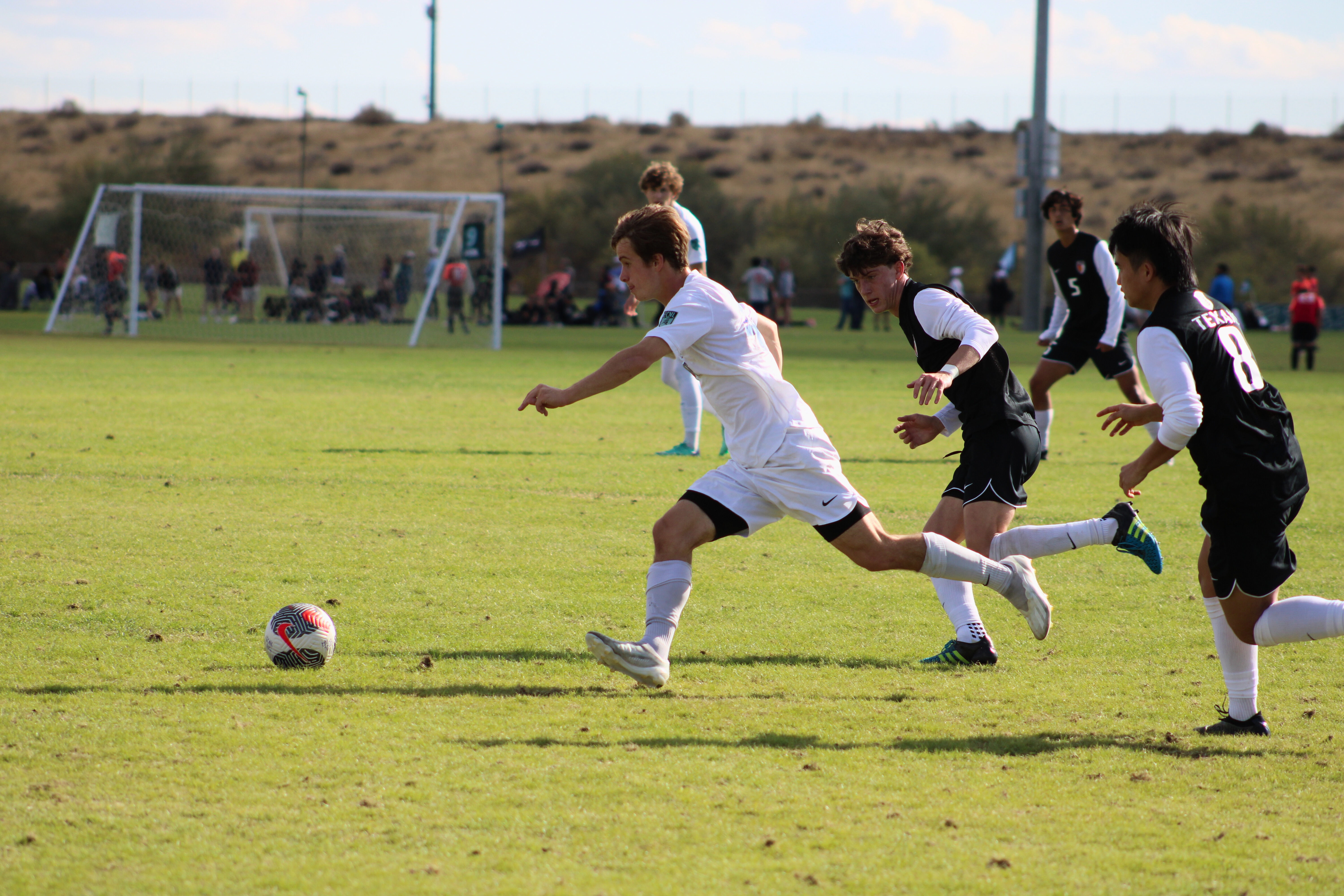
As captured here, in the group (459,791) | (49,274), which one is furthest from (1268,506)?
(49,274)

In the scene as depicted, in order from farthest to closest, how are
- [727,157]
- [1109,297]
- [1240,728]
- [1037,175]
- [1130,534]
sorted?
[727,157] < [1037,175] < [1109,297] < [1130,534] < [1240,728]

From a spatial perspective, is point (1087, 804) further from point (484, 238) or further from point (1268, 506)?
point (484, 238)

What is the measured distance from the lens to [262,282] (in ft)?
101

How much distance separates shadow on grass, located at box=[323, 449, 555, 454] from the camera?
10.5m

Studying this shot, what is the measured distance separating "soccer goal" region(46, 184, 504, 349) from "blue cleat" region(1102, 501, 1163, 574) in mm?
20087

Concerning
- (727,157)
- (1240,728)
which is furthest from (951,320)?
(727,157)

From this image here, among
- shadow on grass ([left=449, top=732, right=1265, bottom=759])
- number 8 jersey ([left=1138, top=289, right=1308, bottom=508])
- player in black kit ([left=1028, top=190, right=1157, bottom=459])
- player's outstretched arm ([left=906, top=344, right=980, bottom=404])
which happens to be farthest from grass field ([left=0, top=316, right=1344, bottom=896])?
player in black kit ([left=1028, top=190, right=1157, bottom=459])

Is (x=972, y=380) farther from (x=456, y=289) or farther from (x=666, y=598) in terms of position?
(x=456, y=289)

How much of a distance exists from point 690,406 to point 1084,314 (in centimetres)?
320

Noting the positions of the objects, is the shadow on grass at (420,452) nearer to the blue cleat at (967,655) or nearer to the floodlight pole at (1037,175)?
the blue cleat at (967,655)

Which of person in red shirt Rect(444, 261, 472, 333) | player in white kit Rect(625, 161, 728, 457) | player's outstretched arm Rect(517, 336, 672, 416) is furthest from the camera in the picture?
person in red shirt Rect(444, 261, 472, 333)

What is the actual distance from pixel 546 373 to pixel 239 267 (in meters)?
15.1

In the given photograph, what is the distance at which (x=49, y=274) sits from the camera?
37.9 metres

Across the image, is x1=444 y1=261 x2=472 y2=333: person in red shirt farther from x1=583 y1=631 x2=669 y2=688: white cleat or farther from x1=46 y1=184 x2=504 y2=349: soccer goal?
x1=583 y1=631 x2=669 y2=688: white cleat
